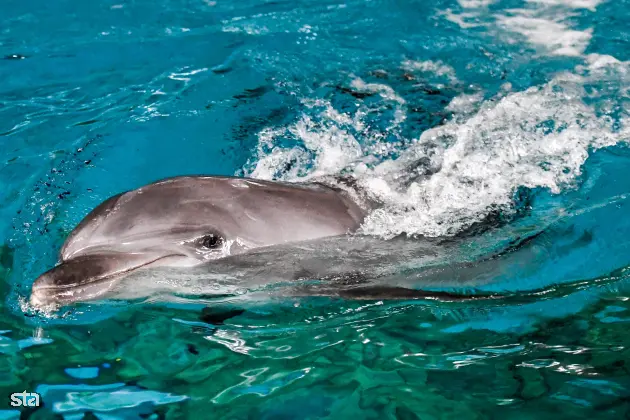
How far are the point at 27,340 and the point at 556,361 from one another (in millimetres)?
3451

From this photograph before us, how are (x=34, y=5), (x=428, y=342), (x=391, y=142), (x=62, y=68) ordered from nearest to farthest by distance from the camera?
(x=428, y=342)
(x=391, y=142)
(x=62, y=68)
(x=34, y=5)

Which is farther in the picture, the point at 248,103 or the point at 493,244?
the point at 248,103

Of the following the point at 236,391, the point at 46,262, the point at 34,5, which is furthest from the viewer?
the point at 34,5

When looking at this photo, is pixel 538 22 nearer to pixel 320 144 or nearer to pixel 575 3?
pixel 575 3

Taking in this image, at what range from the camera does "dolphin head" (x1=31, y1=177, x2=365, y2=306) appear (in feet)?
14.5

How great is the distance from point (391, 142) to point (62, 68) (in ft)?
15.8

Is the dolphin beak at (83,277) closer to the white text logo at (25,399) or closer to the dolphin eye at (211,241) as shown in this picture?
the dolphin eye at (211,241)

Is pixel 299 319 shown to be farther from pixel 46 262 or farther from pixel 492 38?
pixel 492 38

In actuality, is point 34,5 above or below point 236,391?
above

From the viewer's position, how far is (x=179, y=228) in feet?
15.8

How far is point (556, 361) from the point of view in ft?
14.5

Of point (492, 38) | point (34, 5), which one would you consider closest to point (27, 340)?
point (492, 38)

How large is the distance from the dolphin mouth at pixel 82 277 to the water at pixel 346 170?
532mm

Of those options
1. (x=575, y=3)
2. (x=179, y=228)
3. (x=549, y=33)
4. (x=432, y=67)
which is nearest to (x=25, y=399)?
(x=179, y=228)
